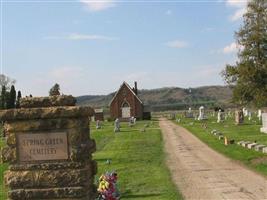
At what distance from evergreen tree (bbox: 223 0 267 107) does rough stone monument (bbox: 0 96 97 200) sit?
16.1m

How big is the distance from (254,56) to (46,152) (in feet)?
56.2

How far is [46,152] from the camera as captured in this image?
31.1ft

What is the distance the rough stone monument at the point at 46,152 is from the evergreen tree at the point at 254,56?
16092 mm

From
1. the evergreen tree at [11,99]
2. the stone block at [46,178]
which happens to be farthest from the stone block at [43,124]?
the evergreen tree at [11,99]

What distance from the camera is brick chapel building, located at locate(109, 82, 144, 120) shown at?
3337 inches

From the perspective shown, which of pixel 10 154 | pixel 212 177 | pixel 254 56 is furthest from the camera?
pixel 254 56

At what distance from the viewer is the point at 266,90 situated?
2423cm

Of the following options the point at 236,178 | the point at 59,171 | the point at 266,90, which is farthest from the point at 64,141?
the point at 266,90

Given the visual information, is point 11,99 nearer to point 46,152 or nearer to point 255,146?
point 255,146

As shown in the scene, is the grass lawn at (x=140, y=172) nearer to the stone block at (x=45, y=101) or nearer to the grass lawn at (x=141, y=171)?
the grass lawn at (x=141, y=171)

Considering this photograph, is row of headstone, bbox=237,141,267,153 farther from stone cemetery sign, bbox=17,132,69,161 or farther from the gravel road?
stone cemetery sign, bbox=17,132,69,161

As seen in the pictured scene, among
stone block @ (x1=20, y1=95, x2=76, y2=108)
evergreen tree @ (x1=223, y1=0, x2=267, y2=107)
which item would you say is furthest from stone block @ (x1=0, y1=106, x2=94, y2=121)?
evergreen tree @ (x1=223, y1=0, x2=267, y2=107)

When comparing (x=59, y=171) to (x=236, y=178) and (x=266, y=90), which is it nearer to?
(x=236, y=178)

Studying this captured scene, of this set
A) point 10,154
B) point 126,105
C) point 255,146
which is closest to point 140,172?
point 255,146
